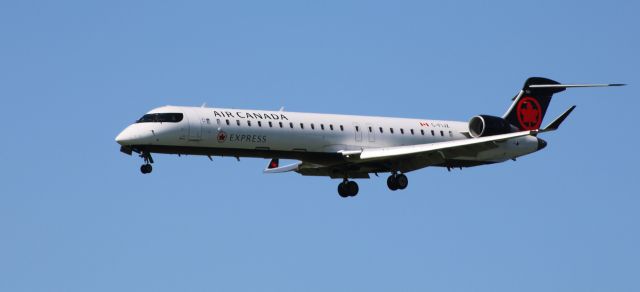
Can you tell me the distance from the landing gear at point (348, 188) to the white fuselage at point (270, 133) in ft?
10.1

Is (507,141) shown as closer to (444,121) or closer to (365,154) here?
(444,121)

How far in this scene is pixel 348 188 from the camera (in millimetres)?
58125

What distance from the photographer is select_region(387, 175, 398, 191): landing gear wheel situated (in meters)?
56.2

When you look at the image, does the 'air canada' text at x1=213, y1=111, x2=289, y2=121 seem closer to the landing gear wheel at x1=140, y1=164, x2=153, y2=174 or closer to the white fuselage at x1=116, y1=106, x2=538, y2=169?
the white fuselage at x1=116, y1=106, x2=538, y2=169

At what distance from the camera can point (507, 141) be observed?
190 ft

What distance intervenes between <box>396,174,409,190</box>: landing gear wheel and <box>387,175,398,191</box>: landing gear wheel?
4.5 inches

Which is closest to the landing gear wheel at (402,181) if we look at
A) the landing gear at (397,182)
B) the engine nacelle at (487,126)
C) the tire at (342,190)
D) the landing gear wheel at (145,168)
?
the landing gear at (397,182)

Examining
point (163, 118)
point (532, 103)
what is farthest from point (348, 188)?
point (163, 118)

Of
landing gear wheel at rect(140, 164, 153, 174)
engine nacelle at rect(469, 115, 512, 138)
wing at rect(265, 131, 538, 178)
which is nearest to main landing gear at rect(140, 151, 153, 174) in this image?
landing gear wheel at rect(140, 164, 153, 174)

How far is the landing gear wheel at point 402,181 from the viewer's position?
56.2 m

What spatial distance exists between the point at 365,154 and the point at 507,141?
669 centimetres

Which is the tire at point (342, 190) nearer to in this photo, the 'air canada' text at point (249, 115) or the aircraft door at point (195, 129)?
the 'air canada' text at point (249, 115)

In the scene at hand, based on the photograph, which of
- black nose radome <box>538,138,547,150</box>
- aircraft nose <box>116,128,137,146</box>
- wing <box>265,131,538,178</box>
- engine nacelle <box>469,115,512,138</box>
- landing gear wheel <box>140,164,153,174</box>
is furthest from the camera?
black nose radome <box>538,138,547,150</box>

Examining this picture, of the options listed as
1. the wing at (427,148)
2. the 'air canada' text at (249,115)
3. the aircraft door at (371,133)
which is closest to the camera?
the 'air canada' text at (249,115)
